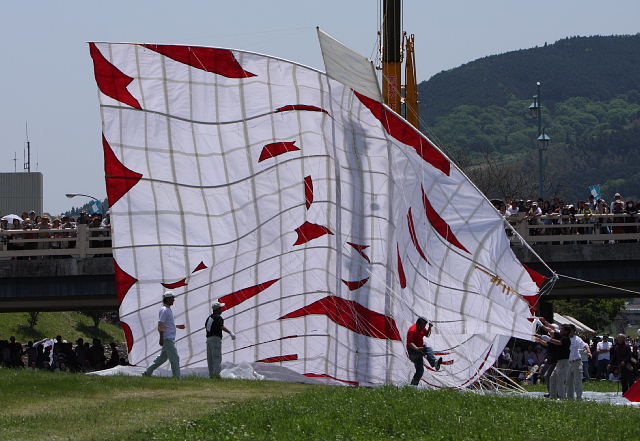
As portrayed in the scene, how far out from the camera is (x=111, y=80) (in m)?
23.7

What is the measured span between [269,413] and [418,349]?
5.84m

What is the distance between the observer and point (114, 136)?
23484 millimetres

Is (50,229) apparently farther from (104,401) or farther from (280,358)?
(104,401)

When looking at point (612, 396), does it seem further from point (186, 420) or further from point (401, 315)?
point (186, 420)

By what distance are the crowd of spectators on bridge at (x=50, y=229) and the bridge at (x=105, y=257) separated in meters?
0.04

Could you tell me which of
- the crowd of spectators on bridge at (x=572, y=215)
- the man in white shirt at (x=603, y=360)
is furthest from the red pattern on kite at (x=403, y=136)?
the man in white shirt at (x=603, y=360)

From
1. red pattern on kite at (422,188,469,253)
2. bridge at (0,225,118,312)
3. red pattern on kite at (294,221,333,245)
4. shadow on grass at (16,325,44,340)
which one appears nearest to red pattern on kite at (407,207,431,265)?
red pattern on kite at (422,188,469,253)

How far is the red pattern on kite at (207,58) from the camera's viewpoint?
23469mm

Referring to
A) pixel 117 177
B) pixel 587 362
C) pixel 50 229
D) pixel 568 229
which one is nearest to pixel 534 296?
pixel 117 177

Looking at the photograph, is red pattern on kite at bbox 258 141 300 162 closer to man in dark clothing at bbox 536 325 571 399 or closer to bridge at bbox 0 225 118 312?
man in dark clothing at bbox 536 325 571 399

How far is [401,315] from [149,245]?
4.89 metres

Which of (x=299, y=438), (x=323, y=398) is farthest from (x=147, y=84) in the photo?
(x=299, y=438)

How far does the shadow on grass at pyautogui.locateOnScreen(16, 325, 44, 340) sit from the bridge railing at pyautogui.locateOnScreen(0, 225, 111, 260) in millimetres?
30004

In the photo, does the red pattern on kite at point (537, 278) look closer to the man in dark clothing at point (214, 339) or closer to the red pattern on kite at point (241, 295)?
the red pattern on kite at point (241, 295)
